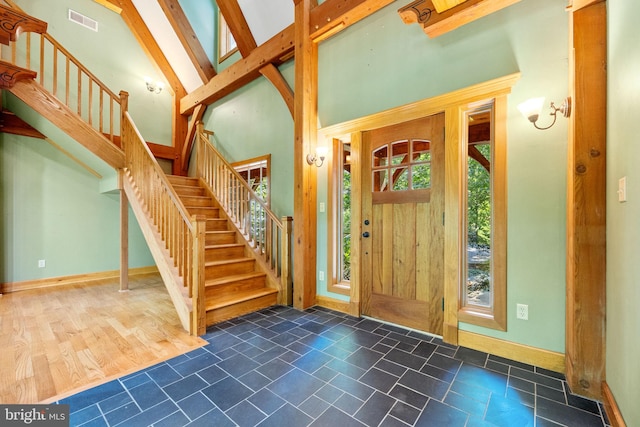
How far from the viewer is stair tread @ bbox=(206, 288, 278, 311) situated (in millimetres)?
2991

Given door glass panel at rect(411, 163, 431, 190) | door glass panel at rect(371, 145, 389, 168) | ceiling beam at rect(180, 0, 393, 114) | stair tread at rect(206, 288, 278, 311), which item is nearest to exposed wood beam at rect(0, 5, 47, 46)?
ceiling beam at rect(180, 0, 393, 114)

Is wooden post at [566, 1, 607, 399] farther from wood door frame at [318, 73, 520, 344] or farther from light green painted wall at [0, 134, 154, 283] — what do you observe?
light green painted wall at [0, 134, 154, 283]

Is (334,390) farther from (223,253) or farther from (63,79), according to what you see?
(63,79)

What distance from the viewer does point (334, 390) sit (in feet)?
5.90

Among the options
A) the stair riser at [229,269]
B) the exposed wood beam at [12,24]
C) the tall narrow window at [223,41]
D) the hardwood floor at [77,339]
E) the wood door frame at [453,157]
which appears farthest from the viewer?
the tall narrow window at [223,41]

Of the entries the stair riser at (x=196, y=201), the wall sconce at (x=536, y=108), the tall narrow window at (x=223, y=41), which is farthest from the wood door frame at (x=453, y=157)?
the tall narrow window at (x=223, y=41)

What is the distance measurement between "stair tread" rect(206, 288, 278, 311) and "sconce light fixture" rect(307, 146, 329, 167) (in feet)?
5.81

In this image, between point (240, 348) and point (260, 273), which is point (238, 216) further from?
point (240, 348)

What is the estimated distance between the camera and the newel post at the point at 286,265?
141 inches

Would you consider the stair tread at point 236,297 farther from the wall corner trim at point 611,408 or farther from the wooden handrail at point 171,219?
the wall corner trim at point 611,408

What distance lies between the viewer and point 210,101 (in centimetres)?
542

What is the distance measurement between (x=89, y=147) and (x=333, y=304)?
4.09 metres

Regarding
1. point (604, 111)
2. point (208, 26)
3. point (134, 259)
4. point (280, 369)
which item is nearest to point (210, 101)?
point (208, 26)

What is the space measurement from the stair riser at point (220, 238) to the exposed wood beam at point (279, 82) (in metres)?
2.05
